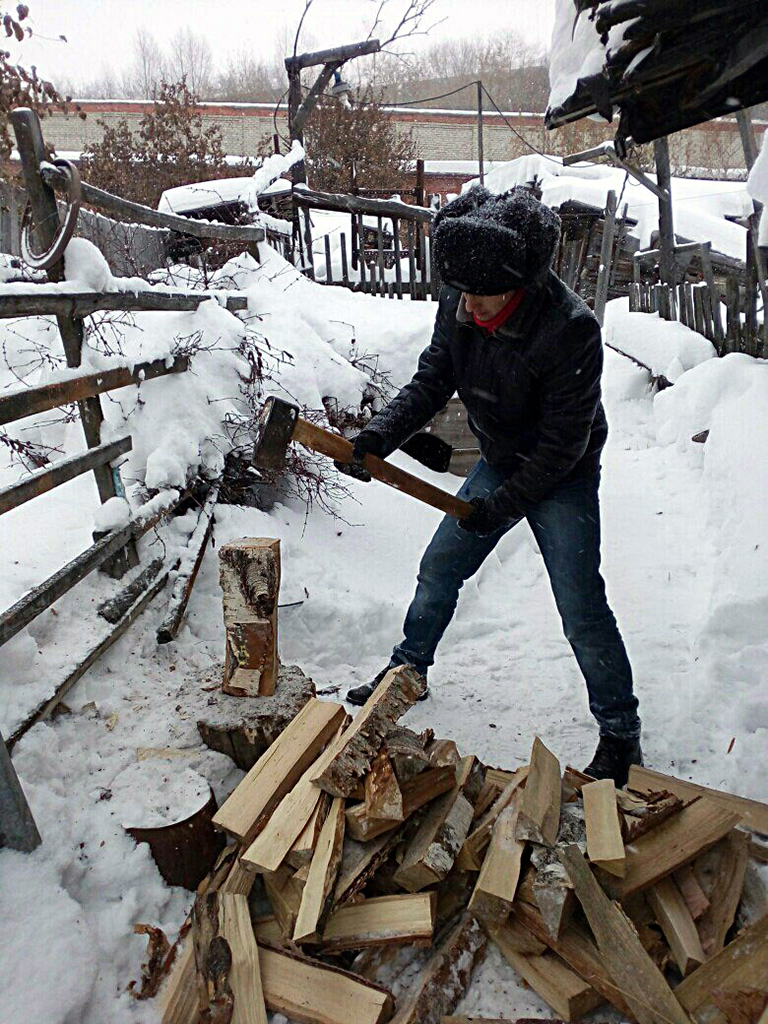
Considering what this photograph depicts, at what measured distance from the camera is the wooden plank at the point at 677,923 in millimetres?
1683

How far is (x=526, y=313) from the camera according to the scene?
7.24 feet

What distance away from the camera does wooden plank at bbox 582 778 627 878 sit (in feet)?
5.87

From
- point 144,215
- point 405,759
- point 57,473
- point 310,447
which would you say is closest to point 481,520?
point 310,447

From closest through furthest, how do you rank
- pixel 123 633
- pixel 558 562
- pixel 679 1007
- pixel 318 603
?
pixel 679 1007
pixel 558 562
pixel 123 633
pixel 318 603

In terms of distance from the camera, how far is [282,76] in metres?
39.9

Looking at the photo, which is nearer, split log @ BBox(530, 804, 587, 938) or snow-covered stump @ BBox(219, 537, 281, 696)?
split log @ BBox(530, 804, 587, 938)

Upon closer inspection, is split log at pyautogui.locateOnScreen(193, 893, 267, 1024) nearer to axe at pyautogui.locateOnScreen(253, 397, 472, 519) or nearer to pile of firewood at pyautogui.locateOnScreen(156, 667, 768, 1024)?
pile of firewood at pyautogui.locateOnScreen(156, 667, 768, 1024)

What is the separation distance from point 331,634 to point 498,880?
1757mm

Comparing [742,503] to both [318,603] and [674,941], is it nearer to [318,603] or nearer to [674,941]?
[318,603]

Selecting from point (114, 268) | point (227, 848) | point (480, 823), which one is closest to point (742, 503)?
point (480, 823)

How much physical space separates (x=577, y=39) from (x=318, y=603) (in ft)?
8.87

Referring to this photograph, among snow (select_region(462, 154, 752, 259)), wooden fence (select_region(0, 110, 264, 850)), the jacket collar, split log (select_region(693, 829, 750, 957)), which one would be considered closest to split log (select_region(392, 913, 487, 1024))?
split log (select_region(693, 829, 750, 957))

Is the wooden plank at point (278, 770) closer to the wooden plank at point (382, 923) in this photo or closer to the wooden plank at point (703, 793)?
the wooden plank at point (382, 923)

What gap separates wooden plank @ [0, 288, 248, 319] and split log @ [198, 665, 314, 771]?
155cm
